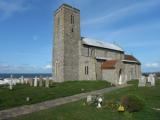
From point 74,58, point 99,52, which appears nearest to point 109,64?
point 99,52

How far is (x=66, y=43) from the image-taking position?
121 ft

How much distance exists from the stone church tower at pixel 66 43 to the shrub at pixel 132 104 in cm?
2334

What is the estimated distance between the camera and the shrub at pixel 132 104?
506 inches

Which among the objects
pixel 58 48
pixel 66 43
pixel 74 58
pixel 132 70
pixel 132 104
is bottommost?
pixel 132 104

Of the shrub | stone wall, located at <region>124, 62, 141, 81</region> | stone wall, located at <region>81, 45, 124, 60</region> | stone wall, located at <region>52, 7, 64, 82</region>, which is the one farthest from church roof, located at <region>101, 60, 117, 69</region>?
the shrub

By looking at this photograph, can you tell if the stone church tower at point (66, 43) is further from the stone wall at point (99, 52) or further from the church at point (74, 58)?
the stone wall at point (99, 52)

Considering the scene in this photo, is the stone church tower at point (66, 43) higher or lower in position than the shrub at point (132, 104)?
higher

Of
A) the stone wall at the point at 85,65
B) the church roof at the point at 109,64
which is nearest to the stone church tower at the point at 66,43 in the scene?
the stone wall at the point at 85,65

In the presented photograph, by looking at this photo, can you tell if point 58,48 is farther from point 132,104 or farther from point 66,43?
point 132,104

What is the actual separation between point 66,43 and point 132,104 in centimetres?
2545

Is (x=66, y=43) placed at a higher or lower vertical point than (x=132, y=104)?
higher

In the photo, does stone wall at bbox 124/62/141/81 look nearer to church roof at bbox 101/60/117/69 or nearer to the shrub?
church roof at bbox 101/60/117/69

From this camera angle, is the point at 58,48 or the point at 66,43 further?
the point at 58,48

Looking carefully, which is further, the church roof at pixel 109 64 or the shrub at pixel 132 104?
the church roof at pixel 109 64
